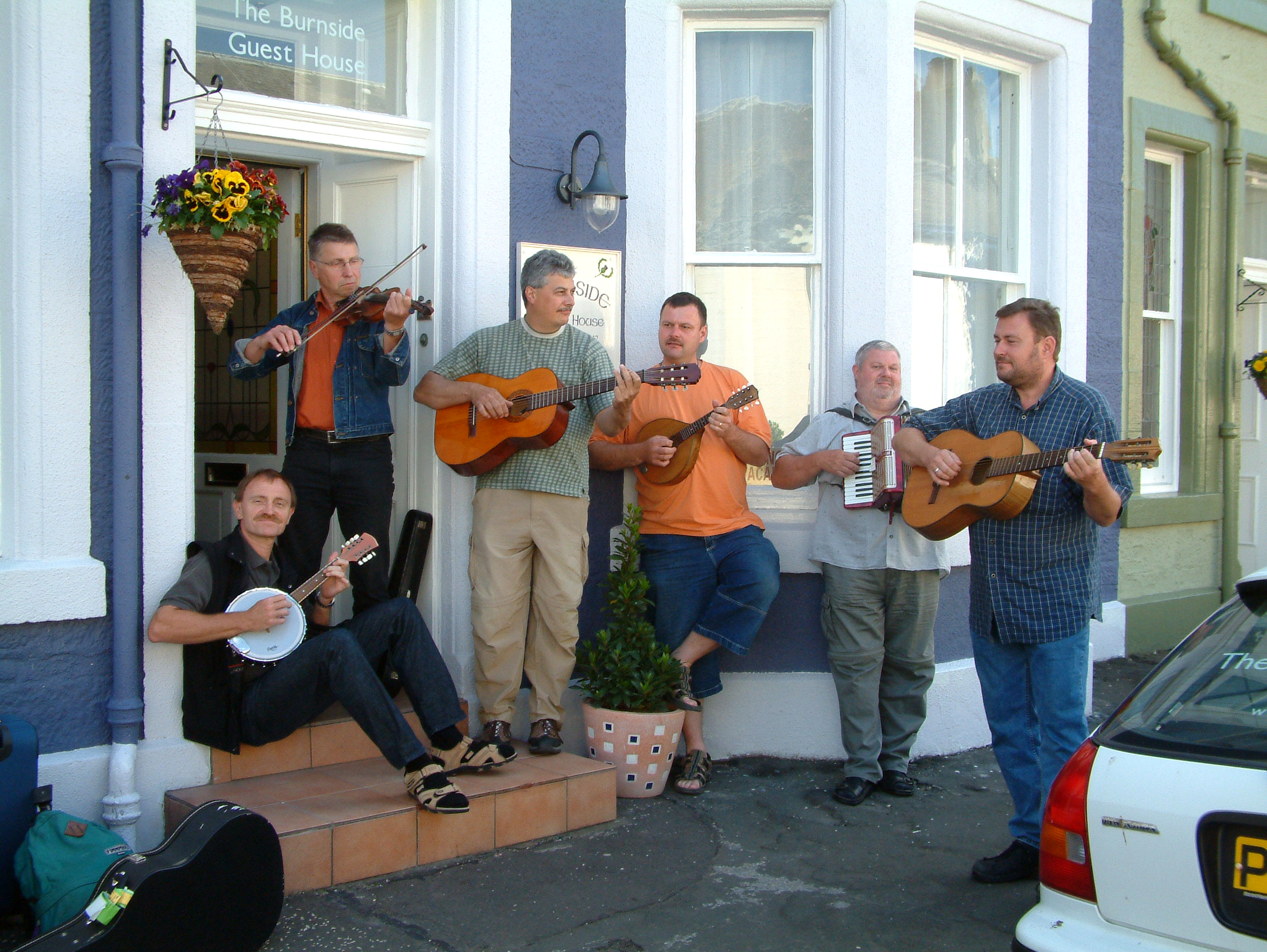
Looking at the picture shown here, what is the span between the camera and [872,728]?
4953mm

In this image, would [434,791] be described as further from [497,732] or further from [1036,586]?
[1036,586]

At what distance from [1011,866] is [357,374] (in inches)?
119

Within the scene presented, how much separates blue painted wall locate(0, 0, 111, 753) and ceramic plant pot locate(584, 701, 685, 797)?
6.13 ft

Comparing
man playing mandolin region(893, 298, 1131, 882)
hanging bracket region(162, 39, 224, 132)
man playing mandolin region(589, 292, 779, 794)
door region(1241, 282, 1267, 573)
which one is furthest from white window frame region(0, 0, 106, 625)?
door region(1241, 282, 1267, 573)

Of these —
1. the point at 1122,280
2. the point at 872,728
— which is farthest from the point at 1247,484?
the point at 872,728

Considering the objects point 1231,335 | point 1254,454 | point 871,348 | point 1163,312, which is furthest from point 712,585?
point 1254,454

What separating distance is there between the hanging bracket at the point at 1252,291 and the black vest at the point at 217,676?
7166mm

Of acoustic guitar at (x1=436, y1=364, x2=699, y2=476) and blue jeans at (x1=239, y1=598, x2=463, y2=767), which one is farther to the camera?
acoustic guitar at (x1=436, y1=364, x2=699, y2=476)

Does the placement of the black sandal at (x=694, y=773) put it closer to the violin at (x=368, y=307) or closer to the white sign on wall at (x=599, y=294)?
the white sign on wall at (x=599, y=294)

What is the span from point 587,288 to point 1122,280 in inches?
140

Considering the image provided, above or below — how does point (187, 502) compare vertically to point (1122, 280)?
below

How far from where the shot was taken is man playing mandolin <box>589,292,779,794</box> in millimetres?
4988

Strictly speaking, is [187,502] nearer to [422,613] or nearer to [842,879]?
[422,613]

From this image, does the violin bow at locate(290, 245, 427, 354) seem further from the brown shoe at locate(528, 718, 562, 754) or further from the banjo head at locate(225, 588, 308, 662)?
the brown shoe at locate(528, 718, 562, 754)
